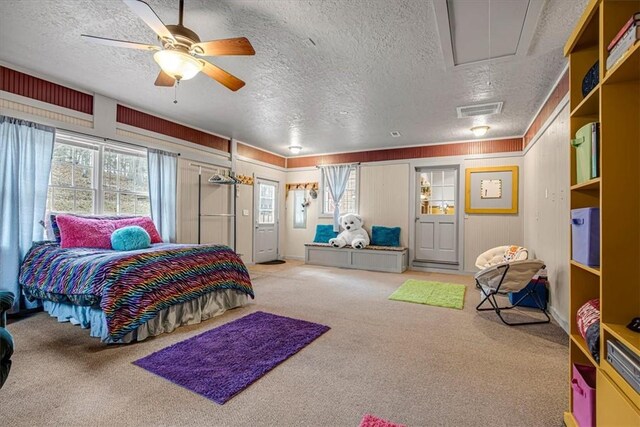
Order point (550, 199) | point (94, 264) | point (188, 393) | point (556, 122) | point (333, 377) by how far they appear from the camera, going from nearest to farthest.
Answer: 1. point (188, 393)
2. point (333, 377)
3. point (94, 264)
4. point (556, 122)
5. point (550, 199)

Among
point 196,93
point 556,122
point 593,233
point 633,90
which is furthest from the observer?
point 196,93

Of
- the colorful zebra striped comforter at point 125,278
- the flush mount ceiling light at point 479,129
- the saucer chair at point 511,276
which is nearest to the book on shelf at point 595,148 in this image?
the saucer chair at point 511,276

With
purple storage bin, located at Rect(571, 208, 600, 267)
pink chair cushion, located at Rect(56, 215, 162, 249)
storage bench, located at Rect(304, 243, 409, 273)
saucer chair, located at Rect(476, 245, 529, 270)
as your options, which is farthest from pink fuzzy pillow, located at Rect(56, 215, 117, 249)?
saucer chair, located at Rect(476, 245, 529, 270)

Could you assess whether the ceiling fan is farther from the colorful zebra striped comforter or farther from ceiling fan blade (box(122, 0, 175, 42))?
the colorful zebra striped comforter

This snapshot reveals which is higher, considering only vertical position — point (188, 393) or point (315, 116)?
point (315, 116)

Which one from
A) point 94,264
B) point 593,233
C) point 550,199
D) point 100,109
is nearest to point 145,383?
point 94,264

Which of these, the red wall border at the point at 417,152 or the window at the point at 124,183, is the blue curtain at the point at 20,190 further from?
the red wall border at the point at 417,152

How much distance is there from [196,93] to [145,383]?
126 inches

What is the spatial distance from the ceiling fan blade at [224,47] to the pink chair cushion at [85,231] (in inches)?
96.6

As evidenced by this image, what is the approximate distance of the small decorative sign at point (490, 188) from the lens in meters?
5.41

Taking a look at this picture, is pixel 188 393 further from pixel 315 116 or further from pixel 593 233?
pixel 315 116

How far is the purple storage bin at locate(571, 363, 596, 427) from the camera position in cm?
130

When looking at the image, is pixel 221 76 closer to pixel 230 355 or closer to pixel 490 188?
pixel 230 355

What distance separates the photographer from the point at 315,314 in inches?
127
